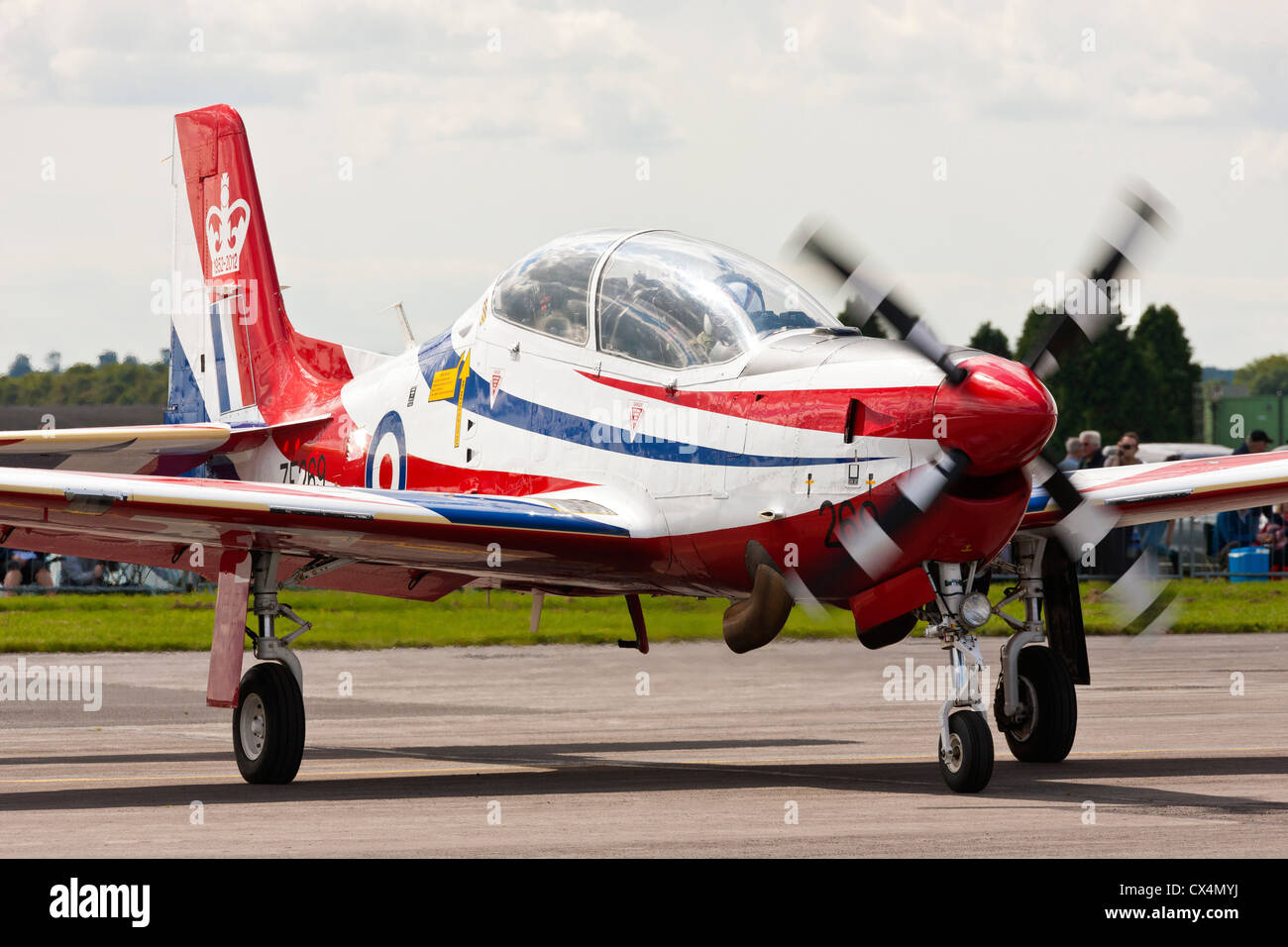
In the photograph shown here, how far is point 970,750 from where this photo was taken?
10312 millimetres

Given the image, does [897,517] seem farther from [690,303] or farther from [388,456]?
[388,456]

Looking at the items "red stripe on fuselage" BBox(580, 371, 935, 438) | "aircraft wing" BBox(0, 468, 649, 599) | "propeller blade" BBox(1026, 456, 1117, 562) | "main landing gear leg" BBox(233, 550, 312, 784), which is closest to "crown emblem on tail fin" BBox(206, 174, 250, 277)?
"aircraft wing" BBox(0, 468, 649, 599)

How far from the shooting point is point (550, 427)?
12422 mm

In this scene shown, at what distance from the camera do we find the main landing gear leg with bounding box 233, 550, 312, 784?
1202 centimetres

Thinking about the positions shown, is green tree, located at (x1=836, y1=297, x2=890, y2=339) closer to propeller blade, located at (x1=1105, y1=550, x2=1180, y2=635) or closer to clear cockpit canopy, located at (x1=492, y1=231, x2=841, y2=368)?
clear cockpit canopy, located at (x1=492, y1=231, x2=841, y2=368)

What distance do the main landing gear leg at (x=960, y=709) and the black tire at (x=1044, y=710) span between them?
2.12m

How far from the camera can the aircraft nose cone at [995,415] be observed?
9688 mm

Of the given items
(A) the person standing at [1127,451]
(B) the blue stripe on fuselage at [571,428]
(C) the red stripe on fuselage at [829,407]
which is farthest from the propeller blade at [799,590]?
(A) the person standing at [1127,451]

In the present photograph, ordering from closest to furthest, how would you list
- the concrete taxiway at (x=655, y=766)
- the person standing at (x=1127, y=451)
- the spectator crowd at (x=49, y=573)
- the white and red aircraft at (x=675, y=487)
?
the concrete taxiway at (x=655, y=766), the white and red aircraft at (x=675, y=487), the person standing at (x=1127, y=451), the spectator crowd at (x=49, y=573)

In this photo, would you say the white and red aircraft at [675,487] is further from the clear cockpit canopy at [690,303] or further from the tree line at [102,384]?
the tree line at [102,384]

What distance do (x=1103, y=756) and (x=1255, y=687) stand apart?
208 inches

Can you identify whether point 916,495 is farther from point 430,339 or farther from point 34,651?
point 34,651

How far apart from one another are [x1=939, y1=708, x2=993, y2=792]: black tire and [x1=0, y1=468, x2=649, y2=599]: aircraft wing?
2.28m
